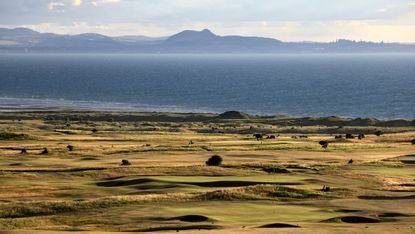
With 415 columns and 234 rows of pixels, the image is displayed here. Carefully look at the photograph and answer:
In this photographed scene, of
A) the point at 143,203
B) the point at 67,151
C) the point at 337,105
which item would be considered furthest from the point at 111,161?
the point at 337,105

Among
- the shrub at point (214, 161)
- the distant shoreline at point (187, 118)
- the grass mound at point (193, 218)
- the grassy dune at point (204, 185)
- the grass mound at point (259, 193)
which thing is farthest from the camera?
the distant shoreline at point (187, 118)

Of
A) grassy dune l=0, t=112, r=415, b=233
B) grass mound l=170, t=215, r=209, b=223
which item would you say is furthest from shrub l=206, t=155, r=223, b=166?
grass mound l=170, t=215, r=209, b=223

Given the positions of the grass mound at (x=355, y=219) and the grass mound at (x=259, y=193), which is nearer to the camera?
the grass mound at (x=355, y=219)

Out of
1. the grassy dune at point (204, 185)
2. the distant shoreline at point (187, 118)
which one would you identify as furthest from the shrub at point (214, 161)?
the distant shoreline at point (187, 118)

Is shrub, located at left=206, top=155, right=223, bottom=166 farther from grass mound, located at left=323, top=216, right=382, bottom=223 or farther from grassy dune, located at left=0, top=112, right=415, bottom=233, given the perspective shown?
grass mound, located at left=323, top=216, right=382, bottom=223

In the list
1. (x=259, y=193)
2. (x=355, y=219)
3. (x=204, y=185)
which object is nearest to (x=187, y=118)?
(x=204, y=185)

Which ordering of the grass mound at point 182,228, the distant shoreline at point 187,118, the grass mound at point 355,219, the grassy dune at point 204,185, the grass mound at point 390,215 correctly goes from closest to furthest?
the grass mound at point 182,228, the grassy dune at point 204,185, the grass mound at point 355,219, the grass mound at point 390,215, the distant shoreline at point 187,118

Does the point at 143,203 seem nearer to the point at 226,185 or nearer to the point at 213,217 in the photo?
the point at 213,217

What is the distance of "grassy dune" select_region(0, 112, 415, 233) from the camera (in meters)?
37.1

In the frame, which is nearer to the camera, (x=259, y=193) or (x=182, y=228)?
(x=182, y=228)

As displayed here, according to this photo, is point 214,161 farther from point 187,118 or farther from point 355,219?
point 187,118

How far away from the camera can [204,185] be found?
50.7 metres

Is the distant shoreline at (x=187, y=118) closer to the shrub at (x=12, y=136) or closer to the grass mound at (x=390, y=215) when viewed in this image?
the shrub at (x=12, y=136)

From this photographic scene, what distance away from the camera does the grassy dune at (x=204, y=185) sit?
37062mm
